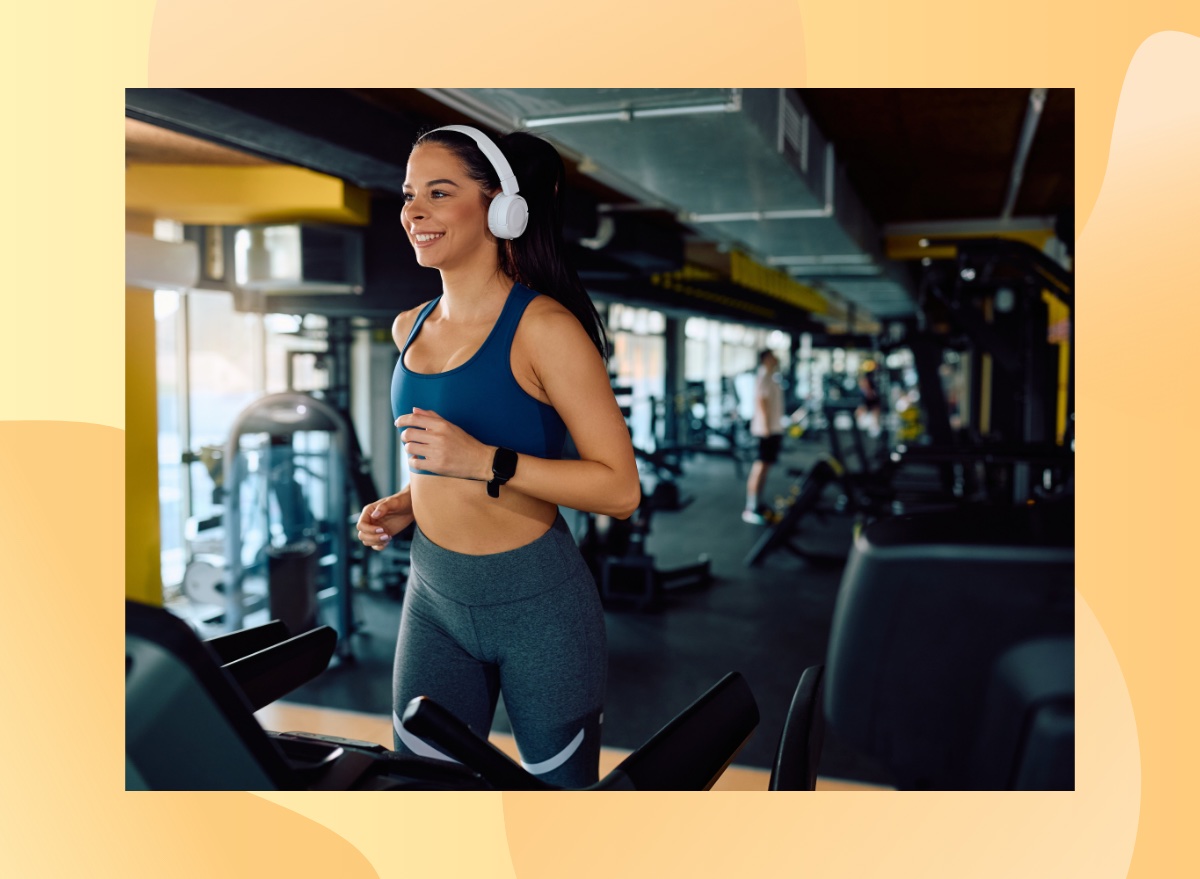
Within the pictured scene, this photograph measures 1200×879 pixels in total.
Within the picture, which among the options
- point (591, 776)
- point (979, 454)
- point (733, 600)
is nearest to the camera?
point (591, 776)

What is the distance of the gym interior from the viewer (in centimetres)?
96

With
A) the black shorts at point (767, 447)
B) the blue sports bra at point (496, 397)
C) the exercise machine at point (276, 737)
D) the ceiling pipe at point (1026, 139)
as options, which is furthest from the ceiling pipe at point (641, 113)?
the black shorts at point (767, 447)

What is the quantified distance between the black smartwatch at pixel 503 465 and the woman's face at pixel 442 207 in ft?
0.99

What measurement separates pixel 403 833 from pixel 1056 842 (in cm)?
86

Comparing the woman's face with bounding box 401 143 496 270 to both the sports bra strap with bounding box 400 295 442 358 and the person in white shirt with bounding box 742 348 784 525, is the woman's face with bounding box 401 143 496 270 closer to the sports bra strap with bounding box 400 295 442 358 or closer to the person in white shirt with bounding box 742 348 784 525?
the sports bra strap with bounding box 400 295 442 358

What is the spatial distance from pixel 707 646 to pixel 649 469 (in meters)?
3.50

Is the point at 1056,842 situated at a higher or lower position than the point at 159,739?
lower

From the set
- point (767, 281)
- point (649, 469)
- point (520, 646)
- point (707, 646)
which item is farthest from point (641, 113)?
point (767, 281)

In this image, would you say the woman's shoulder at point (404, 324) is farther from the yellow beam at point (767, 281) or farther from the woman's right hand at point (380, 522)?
the yellow beam at point (767, 281)

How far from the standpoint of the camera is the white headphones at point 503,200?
125cm

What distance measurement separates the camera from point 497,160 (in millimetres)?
1261

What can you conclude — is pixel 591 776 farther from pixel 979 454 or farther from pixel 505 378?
pixel 979 454
